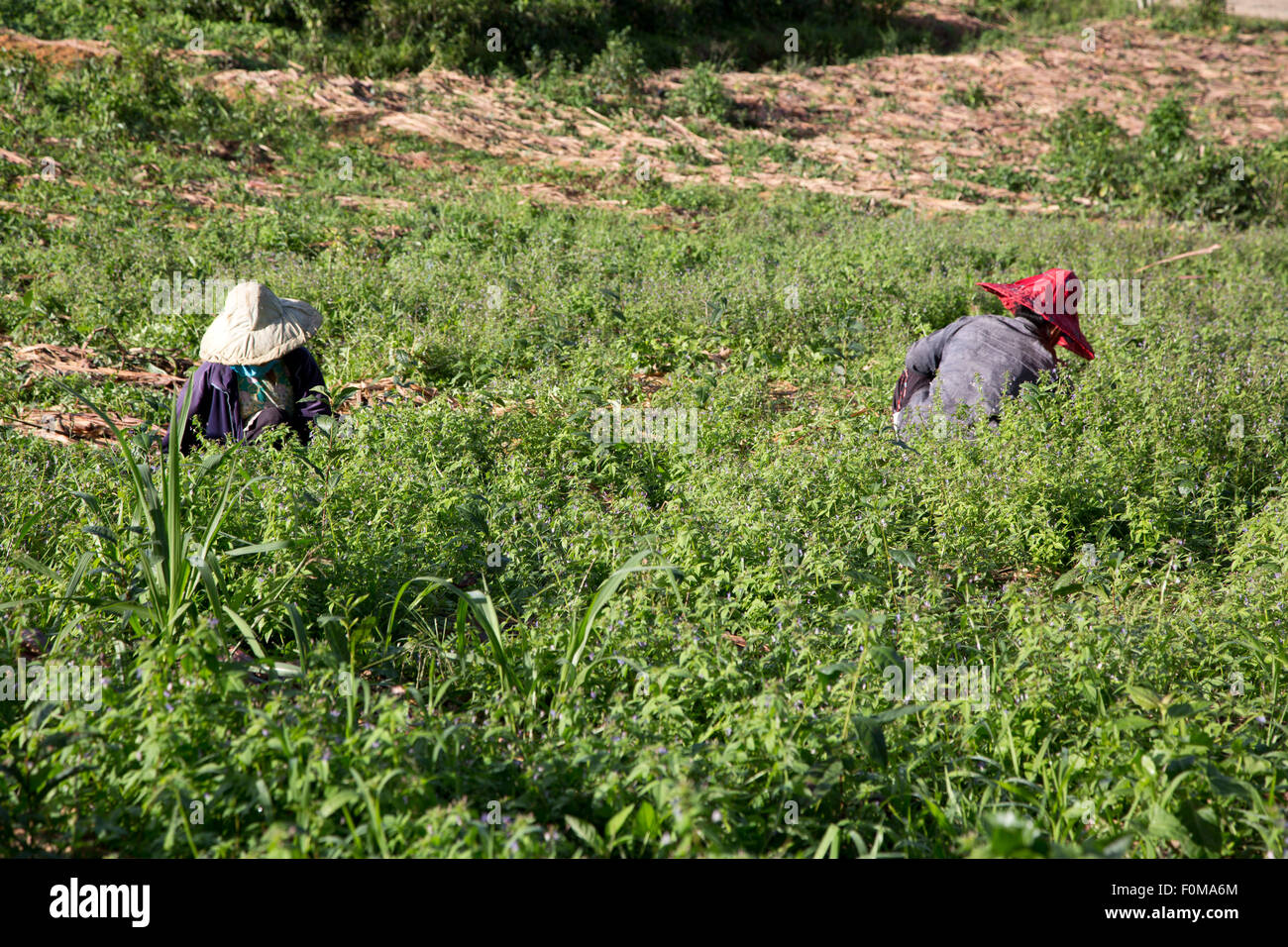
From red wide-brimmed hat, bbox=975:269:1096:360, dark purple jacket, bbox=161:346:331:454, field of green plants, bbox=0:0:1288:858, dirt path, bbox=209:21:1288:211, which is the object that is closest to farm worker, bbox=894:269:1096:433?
red wide-brimmed hat, bbox=975:269:1096:360

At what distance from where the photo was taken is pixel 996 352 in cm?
536

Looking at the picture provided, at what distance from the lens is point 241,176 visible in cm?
1094

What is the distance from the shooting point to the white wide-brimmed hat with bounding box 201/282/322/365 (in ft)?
15.7

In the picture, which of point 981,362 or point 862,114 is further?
point 862,114

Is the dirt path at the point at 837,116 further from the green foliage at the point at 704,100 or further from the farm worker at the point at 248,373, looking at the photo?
the farm worker at the point at 248,373

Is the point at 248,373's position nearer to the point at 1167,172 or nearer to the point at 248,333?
the point at 248,333

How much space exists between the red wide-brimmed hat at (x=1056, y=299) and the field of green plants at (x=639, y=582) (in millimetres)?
257

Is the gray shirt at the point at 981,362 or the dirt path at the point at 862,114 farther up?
the dirt path at the point at 862,114

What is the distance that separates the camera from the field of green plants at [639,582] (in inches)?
92.1

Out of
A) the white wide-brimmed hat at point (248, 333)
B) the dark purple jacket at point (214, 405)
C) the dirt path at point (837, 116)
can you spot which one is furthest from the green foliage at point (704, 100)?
the dark purple jacket at point (214, 405)

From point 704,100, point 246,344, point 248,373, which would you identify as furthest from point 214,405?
point 704,100

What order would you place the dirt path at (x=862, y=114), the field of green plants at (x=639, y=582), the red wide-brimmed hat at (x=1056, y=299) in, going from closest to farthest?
the field of green plants at (x=639, y=582)
the red wide-brimmed hat at (x=1056, y=299)
the dirt path at (x=862, y=114)

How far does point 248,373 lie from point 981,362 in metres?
4.23

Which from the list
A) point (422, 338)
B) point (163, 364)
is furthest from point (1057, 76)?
point (163, 364)
